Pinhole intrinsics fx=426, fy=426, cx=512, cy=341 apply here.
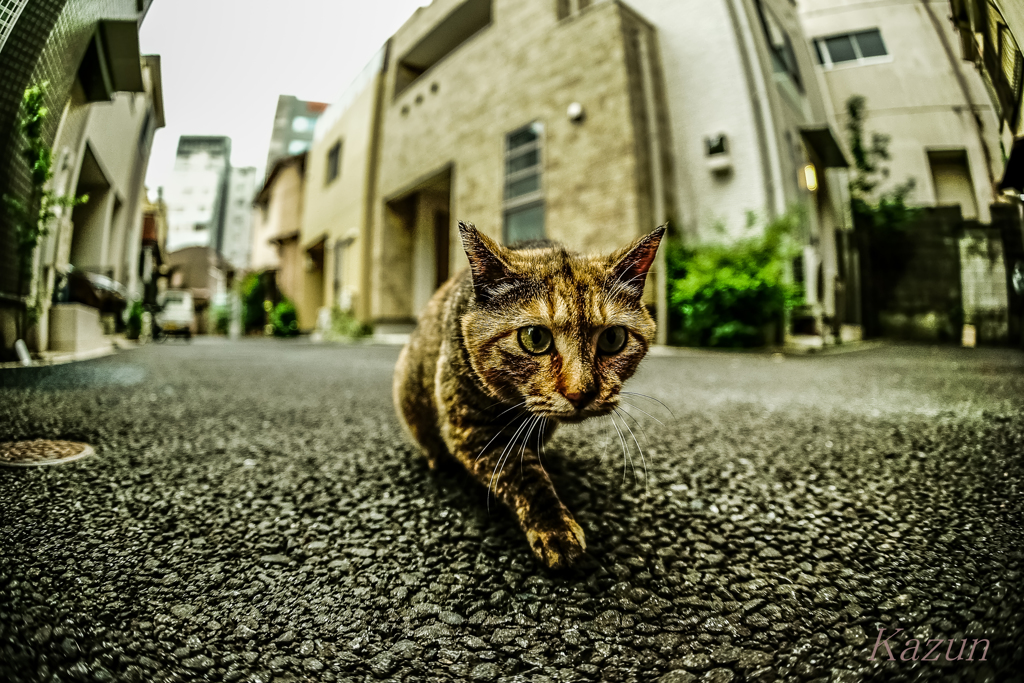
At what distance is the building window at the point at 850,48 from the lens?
1.14m

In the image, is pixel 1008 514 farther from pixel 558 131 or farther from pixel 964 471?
pixel 558 131

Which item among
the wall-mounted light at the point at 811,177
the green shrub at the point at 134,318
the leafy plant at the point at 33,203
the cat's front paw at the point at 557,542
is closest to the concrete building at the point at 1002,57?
the wall-mounted light at the point at 811,177

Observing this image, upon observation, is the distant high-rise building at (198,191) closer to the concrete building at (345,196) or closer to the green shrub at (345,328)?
the concrete building at (345,196)

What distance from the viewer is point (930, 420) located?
1690 millimetres

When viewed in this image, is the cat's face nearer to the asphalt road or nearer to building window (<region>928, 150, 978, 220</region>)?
the asphalt road

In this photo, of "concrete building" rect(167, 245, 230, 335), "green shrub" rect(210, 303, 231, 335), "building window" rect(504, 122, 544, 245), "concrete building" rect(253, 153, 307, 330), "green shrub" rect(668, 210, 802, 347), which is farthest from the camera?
"building window" rect(504, 122, 544, 245)

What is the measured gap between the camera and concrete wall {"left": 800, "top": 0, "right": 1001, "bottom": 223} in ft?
3.13

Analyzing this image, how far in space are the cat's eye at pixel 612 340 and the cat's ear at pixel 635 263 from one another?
0.34ft

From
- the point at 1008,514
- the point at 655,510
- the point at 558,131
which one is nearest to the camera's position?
the point at 1008,514

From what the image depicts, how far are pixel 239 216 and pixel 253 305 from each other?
166 centimetres

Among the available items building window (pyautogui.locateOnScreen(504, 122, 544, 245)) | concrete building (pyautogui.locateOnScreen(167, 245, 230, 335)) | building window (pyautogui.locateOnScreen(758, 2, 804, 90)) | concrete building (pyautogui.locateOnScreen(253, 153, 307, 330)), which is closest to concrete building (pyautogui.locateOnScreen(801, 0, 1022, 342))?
building window (pyautogui.locateOnScreen(758, 2, 804, 90))

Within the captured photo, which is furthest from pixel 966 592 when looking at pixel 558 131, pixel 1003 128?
pixel 558 131

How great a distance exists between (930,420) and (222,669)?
2351 mm

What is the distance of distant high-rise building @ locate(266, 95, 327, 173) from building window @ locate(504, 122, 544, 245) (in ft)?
20.9
